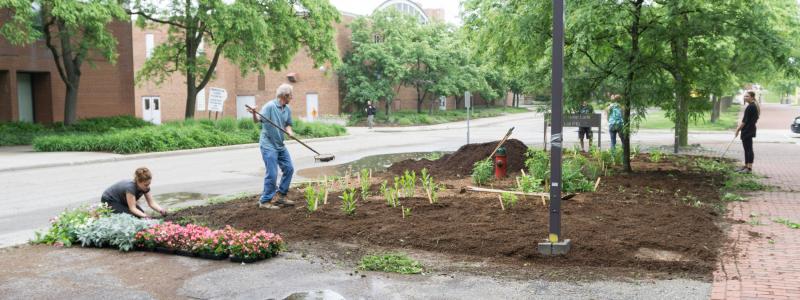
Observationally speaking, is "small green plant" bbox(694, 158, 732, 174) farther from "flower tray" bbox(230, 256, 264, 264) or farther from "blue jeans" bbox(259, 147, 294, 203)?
"flower tray" bbox(230, 256, 264, 264)

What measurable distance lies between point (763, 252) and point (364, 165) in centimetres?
1200

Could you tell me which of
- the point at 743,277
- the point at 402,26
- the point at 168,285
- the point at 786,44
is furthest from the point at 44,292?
the point at 402,26

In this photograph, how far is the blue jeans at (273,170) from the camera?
938 centimetres

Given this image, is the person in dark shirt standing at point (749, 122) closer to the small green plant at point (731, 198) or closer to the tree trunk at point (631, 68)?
the tree trunk at point (631, 68)

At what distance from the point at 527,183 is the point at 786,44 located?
201 inches

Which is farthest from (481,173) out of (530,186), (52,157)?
(52,157)

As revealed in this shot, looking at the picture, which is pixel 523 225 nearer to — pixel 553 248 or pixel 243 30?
pixel 553 248

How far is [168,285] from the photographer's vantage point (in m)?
5.93

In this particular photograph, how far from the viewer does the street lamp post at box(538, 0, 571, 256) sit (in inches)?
257

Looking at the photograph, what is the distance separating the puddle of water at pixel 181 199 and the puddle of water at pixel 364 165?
336 cm

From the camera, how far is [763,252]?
691 cm

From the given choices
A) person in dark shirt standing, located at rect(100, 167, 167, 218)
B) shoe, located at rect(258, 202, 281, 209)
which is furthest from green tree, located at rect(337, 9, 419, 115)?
person in dark shirt standing, located at rect(100, 167, 167, 218)

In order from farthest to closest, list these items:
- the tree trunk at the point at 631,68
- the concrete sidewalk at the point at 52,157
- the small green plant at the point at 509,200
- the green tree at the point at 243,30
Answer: the green tree at the point at 243,30 → the concrete sidewalk at the point at 52,157 → the tree trunk at the point at 631,68 → the small green plant at the point at 509,200

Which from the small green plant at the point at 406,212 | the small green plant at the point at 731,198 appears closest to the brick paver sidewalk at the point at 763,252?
the small green plant at the point at 731,198
